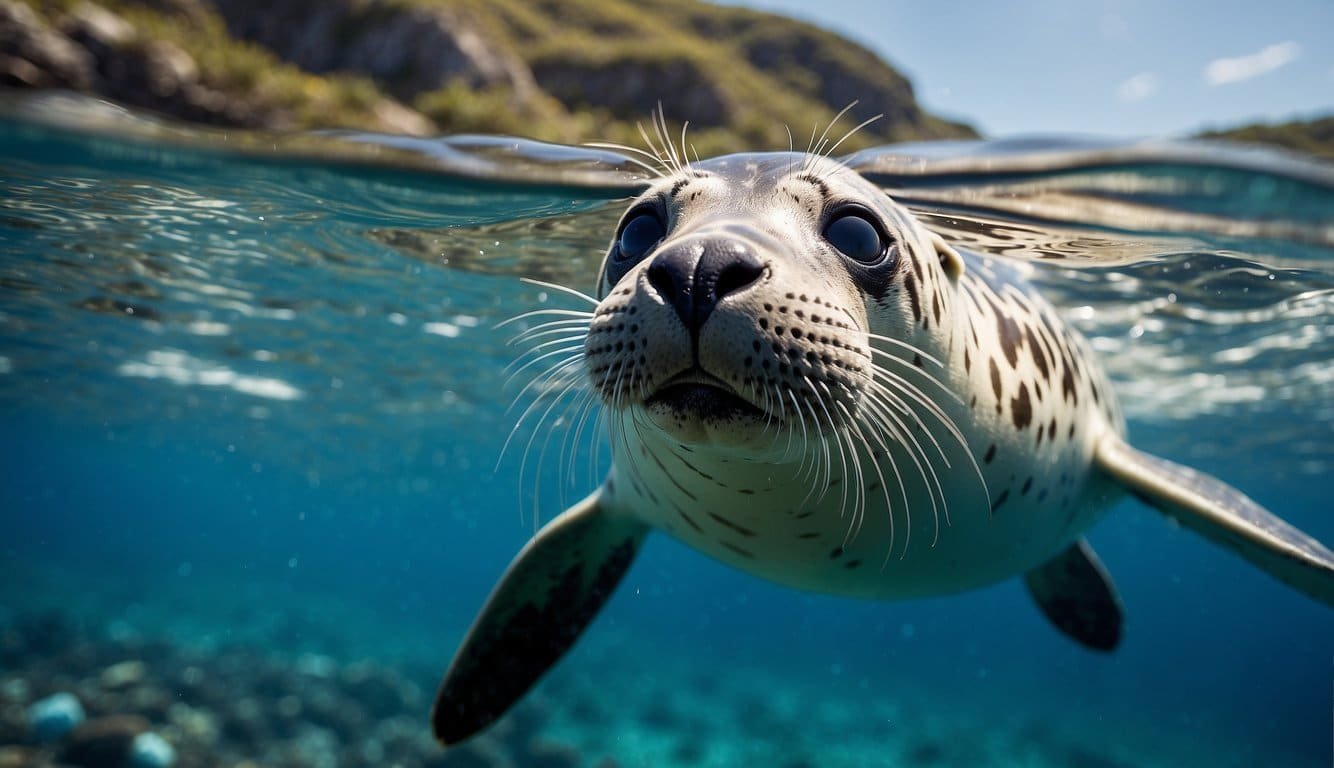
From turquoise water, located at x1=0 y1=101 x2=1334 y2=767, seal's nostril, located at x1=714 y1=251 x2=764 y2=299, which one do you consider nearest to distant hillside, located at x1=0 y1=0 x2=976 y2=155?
turquoise water, located at x1=0 y1=101 x2=1334 y2=767

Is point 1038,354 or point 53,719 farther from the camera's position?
point 53,719

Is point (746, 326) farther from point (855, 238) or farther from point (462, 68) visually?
point (462, 68)

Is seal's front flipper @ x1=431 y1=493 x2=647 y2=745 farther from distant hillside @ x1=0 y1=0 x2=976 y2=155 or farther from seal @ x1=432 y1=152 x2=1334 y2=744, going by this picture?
distant hillside @ x1=0 y1=0 x2=976 y2=155

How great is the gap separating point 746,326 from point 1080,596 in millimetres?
5073

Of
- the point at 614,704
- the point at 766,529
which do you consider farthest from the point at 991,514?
the point at 614,704

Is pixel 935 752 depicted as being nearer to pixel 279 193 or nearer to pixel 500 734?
pixel 500 734

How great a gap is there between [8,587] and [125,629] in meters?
9.67

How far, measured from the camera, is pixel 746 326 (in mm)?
1964

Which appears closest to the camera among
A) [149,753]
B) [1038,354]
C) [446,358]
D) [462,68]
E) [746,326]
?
[746,326]

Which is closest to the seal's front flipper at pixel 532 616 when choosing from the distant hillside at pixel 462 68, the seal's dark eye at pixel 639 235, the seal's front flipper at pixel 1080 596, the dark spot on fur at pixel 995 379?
the seal's dark eye at pixel 639 235

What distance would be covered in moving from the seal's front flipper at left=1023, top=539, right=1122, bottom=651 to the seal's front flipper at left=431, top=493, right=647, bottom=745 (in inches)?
130

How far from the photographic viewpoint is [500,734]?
432 inches

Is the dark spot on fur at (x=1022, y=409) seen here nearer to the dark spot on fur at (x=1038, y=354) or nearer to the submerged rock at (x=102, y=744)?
the dark spot on fur at (x=1038, y=354)

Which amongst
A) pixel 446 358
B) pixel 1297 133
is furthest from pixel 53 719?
pixel 1297 133
